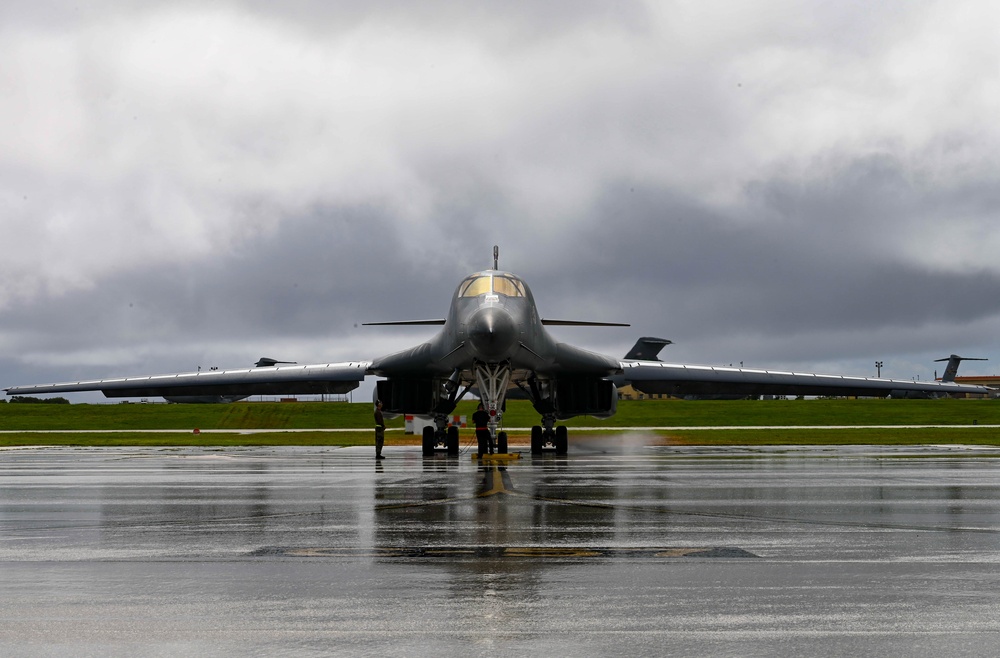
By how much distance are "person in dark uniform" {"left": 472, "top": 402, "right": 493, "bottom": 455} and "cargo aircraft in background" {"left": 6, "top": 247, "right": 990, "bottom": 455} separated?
24 centimetres

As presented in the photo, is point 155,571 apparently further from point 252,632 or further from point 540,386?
point 540,386

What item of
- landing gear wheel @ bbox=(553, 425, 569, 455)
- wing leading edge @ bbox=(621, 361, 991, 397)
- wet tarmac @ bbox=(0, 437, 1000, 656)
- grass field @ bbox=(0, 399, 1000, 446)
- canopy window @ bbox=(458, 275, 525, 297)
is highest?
canopy window @ bbox=(458, 275, 525, 297)

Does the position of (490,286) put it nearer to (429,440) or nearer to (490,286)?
(490,286)

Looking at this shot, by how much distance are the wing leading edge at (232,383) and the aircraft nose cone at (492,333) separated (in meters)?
11.9

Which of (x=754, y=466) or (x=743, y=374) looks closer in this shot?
(x=754, y=466)

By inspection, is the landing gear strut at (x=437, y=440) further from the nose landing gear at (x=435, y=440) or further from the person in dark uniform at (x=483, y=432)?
the person in dark uniform at (x=483, y=432)

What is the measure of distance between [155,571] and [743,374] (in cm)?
3084

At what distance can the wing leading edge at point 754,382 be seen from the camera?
35.2 m

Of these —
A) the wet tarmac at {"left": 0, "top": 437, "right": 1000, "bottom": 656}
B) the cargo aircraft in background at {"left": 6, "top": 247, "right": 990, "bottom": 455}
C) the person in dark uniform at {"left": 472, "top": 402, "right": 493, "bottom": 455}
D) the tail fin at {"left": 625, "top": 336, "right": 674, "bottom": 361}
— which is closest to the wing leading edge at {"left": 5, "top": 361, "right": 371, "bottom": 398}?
the cargo aircraft in background at {"left": 6, "top": 247, "right": 990, "bottom": 455}

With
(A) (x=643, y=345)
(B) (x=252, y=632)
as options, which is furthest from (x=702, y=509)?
(A) (x=643, y=345)

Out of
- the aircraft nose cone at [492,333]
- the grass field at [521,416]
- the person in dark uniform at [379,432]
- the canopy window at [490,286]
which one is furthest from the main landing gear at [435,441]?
the grass field at [521,416]

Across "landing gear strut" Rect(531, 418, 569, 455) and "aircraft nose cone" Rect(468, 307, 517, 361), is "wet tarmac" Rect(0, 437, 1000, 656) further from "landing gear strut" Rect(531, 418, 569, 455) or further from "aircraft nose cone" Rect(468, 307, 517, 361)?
"landing gear strut" Rect(531, 418, 569, 455)

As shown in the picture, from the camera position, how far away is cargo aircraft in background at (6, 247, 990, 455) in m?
23.8

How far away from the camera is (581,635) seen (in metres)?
4.97
